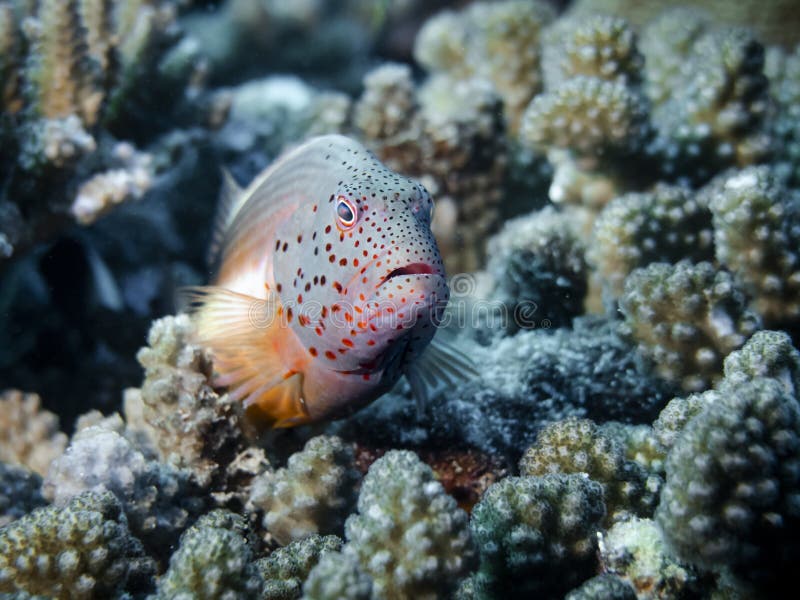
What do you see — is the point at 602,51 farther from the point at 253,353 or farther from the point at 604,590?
the point at 604,590

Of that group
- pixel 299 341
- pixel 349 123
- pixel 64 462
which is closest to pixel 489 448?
pixel 299 341

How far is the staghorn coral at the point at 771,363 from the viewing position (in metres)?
2.93

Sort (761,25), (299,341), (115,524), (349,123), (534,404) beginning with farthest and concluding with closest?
(761,25) → (349,123) → (534,404) → (299,341) → (115,524)

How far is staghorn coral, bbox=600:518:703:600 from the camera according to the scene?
260cm

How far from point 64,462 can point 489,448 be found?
7.78 ft

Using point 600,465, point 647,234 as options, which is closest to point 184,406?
point 600,465

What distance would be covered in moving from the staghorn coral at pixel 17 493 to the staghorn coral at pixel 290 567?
161cm

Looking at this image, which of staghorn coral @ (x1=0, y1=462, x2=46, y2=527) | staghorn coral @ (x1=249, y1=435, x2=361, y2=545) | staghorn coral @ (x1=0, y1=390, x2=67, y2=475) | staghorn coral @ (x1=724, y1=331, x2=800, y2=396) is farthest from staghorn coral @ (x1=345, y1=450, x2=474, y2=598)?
staghorn coral @ (x1=0, y1=390, x2=67, y2=475)

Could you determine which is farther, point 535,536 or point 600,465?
point 600,465

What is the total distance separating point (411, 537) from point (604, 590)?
0.82m

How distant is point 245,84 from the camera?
858cm

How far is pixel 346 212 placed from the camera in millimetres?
3154

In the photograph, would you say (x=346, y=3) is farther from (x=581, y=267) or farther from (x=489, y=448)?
(x=489, y=448)

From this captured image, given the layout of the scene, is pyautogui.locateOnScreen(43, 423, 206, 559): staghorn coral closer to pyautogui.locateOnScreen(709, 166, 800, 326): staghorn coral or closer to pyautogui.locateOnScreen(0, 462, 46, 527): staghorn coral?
pyautogui.locateOnScreen(0, 462, 46, 527): staghorn coral
